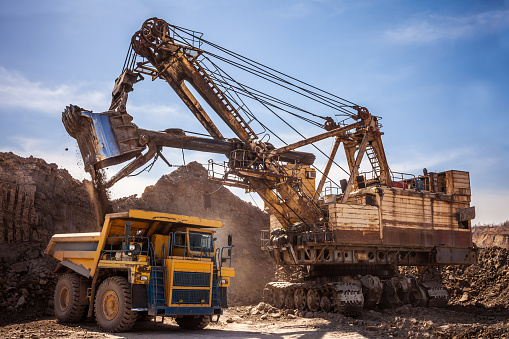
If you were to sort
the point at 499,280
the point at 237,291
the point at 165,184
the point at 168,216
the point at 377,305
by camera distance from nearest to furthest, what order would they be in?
→ the point at 168,216, the point at 377,305, the point at 499,280, the point at 237,291, the point at 165,184

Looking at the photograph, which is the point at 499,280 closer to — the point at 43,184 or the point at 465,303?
the point at 465,303

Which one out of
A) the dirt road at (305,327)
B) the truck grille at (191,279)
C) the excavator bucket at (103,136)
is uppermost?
the excavator bucket at (103,136)

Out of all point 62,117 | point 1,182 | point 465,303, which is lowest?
point 465,303

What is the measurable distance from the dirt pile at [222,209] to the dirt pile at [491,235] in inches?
1041

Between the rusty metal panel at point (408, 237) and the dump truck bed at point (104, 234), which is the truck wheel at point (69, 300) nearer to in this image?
the dump truck bed at point (104, 234)

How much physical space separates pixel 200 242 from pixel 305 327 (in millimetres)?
3913

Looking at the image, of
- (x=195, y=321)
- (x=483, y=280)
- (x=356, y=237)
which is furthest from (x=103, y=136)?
(x=483, y=280)

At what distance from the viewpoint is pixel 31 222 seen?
65.3ft

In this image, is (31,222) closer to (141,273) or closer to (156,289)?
(141,273)

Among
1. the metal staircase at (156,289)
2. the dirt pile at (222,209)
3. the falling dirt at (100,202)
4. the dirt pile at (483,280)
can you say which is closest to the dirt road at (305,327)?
the metal staircase at (156,289)

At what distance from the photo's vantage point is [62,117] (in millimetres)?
16500

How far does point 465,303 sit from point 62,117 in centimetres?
1781

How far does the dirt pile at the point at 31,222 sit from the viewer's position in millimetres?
16266

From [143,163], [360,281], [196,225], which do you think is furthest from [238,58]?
[360,281]
